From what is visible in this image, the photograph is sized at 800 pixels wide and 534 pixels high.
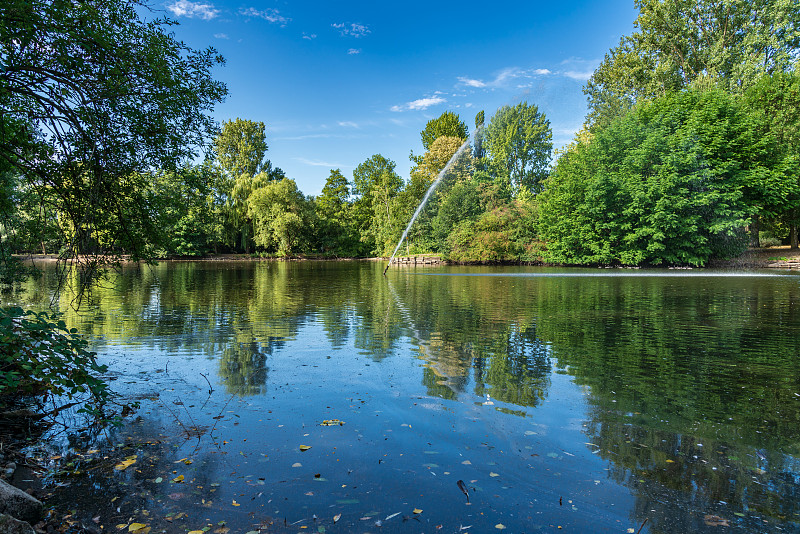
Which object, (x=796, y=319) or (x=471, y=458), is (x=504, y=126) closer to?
(x=796, y=319)

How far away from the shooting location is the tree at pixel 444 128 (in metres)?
85.1

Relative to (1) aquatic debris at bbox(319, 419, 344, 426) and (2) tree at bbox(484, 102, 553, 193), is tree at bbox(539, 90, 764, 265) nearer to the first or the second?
(2) tree at bbox(484, 102, 553, 193)

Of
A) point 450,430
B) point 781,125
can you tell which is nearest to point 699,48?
point 781,125

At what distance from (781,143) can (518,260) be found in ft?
94.5

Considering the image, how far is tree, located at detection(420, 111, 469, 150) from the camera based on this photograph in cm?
8506

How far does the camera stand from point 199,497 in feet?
14.3

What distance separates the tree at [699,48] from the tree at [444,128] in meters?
31.2

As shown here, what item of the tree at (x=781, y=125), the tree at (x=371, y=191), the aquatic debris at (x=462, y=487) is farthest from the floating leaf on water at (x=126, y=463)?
the tree at (x=371, y=191)

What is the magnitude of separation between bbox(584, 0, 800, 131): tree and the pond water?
154 feet

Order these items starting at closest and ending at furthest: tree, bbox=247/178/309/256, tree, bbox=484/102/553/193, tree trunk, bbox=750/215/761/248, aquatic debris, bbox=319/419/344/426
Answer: aquatic debris, bbox=319/419/344/426 → tree trunk, bbox=750/215/761/248 → tree, bbox=484/102/553/193 → tree, bbox=247/178/309/256

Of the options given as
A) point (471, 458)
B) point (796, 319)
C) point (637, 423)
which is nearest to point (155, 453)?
point (471, 458)

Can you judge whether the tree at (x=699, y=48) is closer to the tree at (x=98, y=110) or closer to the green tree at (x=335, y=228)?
the green tree at (x=335, y=228)

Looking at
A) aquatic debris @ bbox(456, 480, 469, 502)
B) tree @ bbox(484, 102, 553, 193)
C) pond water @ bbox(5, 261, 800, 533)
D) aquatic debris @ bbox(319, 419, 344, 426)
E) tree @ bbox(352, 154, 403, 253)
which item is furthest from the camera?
tree @ bbox(352, 154, 403, 253)

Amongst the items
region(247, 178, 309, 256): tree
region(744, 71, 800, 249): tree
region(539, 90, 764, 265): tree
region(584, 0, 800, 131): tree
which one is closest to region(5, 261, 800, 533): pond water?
region(539, 90, 764, 265): tree
